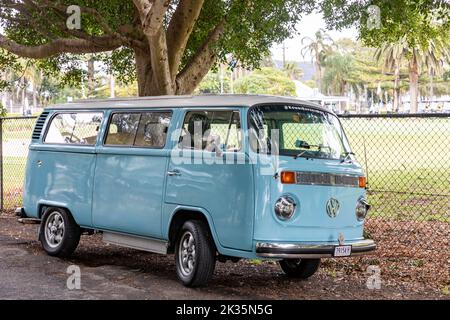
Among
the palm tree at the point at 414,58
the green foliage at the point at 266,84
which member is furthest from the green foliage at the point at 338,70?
the palm tree at the point at 414,58

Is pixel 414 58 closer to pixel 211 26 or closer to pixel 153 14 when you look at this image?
pixel 211 26

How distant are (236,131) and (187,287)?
6.27ft

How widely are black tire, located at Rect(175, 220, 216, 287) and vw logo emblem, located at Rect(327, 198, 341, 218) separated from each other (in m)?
1.39

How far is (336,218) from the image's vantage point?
7.83 m

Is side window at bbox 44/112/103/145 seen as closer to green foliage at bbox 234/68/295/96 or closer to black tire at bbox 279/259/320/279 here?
black tire at bbox 279/259/320/279

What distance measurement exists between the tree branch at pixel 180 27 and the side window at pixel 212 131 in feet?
16.8

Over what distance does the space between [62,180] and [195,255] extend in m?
3.09

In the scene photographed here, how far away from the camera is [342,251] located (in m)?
7.78

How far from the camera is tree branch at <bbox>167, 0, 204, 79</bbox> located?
13031mm

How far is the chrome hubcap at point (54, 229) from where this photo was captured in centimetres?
1019

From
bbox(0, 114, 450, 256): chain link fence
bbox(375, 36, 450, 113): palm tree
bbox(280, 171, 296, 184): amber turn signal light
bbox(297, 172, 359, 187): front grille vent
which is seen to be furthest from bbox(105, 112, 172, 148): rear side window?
bbox(375, 36, 450, 113): palm tree

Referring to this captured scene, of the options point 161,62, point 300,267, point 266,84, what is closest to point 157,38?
point 161,62
